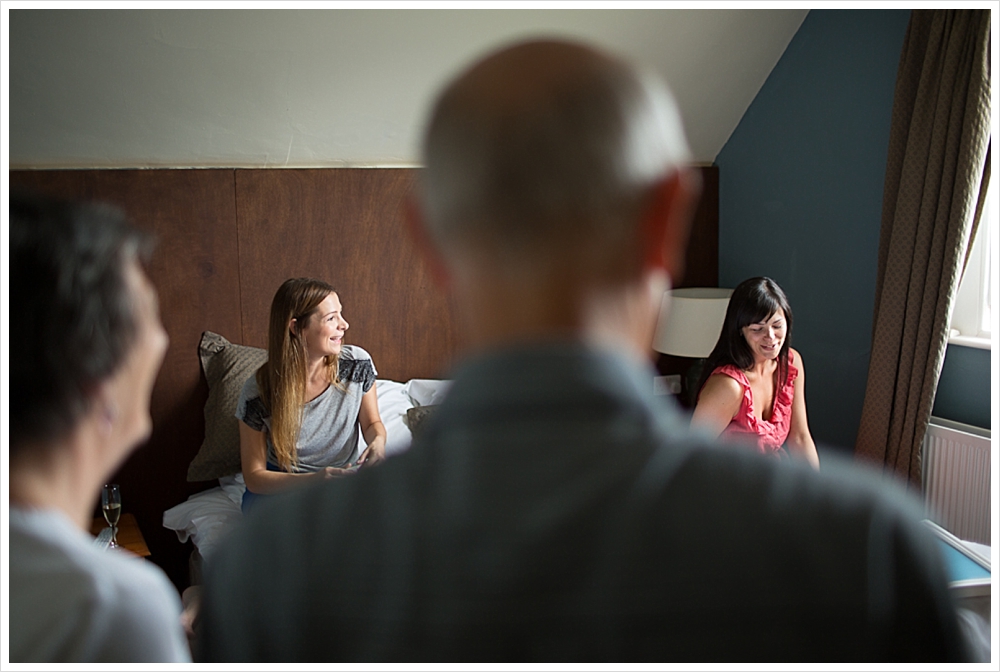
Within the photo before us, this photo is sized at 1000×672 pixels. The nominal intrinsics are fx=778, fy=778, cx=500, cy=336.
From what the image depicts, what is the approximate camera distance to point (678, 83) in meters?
3.04

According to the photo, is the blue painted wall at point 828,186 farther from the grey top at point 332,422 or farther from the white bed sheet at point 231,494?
the grey top at point 332,422

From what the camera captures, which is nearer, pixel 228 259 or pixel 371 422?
pixel 371 422

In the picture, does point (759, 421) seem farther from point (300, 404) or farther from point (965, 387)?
point (300, 404)

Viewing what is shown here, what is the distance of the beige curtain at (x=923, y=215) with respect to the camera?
2115 millimetres

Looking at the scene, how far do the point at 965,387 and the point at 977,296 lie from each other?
0.94ft

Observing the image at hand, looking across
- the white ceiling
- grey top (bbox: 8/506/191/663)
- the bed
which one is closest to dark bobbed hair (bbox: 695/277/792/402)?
the white ceiling

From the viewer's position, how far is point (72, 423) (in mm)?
576

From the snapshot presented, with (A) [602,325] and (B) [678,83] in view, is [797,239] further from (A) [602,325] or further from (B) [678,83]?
(A) [602,325]

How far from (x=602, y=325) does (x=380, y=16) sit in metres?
2.38

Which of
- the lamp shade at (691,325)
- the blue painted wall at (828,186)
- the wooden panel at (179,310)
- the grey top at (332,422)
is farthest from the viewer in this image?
the lamp shade at (691,325)

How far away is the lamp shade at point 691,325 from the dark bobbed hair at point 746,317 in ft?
2.05

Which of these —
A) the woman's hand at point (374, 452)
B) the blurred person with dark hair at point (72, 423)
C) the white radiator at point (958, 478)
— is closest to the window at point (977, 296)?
the white radiator at point (958, 478)

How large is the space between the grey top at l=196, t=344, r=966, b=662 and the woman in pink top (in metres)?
1.76

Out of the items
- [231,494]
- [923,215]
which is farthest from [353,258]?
[923,215]
